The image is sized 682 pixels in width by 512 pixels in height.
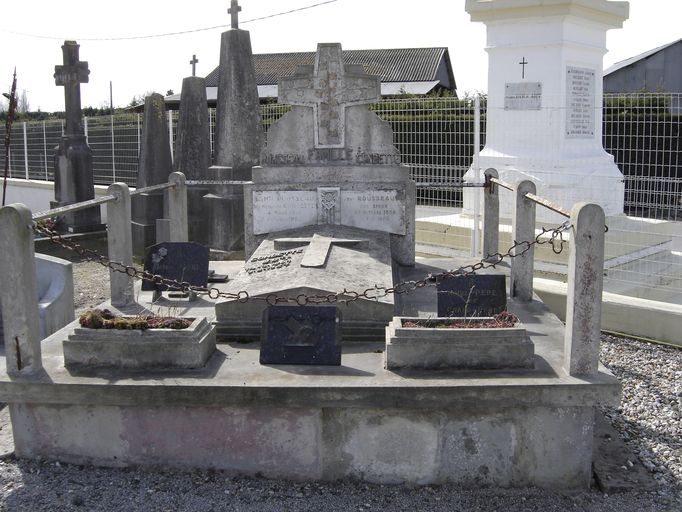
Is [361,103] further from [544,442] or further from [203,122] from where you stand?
[203,122]

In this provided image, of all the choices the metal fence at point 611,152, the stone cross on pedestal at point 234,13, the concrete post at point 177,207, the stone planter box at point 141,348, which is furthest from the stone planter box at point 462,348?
the stone cross on pedestal at point 234,13

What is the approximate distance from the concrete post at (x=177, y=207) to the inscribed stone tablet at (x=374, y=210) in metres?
1.50

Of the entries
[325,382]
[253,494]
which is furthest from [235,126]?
[253,494]

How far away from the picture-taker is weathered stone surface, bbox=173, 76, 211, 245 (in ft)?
37.2

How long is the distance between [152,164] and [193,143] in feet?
2.68

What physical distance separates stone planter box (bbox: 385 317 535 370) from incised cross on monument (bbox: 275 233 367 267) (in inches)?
52.0

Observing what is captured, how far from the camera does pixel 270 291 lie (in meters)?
4.76

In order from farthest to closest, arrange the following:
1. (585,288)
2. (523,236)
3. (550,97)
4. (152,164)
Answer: (152,164)
(550,97)
(523,236)
(585,288)

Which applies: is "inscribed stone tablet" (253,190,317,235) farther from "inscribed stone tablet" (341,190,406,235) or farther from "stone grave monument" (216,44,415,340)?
"inscribed stone tablet" (341,190,406,235)

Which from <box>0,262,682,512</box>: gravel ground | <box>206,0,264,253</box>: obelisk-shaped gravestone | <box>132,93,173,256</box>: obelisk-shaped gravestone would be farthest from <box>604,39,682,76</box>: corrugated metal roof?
<box>0,262,682,512</box>: gravel ground

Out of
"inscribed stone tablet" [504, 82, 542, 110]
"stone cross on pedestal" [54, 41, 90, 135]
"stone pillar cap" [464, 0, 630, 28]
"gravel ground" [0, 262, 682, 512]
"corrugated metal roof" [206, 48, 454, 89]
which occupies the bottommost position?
"gravel ground" [0, 262, 682, 512]

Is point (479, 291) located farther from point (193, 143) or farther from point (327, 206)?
point (193, 143)

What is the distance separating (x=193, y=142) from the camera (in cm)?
1151

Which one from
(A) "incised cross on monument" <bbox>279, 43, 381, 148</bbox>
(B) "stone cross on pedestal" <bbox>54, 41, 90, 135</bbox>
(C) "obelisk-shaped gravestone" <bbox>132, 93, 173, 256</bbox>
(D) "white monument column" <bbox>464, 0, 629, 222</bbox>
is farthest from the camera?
(B) "stone cross on pedestal" <bbox>54, 41, 90, 135</bbox>
